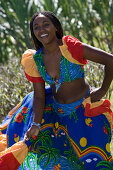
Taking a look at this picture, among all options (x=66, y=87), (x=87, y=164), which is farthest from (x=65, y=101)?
(x=87, y=164)

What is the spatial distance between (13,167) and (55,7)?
133 inches

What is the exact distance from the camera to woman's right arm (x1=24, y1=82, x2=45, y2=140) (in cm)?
243

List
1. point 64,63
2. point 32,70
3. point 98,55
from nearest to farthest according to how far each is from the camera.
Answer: point 98,55 < point 64,63 < point 32,70

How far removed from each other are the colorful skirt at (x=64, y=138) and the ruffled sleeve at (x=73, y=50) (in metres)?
0.28

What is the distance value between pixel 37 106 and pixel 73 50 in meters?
0.49

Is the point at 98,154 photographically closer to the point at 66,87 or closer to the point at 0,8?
the point at 66,87

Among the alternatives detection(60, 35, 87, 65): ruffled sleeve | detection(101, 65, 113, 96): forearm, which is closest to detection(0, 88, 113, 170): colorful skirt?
detection(101, 65, 113, 96): forearm

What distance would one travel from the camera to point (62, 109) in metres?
2.49

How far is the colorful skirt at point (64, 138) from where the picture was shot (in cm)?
233

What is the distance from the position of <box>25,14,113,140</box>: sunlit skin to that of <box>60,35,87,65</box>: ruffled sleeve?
0.11ft

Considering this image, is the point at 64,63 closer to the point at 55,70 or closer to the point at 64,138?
the point at 55,70

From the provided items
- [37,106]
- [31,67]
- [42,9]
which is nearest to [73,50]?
[31,67]

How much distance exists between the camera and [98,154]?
233 cm

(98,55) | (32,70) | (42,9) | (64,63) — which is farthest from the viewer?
(42,9)
